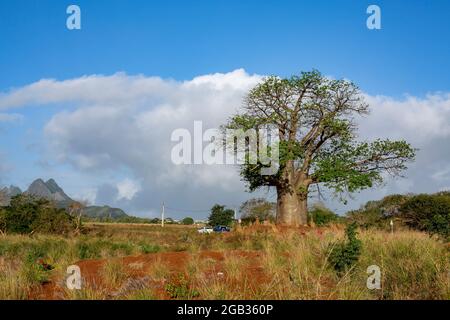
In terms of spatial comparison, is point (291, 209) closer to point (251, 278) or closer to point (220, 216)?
point (251, 278)

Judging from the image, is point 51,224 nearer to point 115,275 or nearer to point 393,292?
point 115,275

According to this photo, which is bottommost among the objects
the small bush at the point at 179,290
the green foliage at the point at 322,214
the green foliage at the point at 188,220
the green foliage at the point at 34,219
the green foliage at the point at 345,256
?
the small bush at the point at 179,290

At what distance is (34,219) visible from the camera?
1200 inches

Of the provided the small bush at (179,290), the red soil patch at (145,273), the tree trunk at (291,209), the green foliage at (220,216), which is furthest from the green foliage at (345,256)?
the green foliage at (220,216)

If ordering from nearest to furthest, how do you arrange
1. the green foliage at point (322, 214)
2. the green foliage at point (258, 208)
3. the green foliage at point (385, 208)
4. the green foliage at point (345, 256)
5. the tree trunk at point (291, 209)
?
the green foliage at point (345, 256) < the tree trunk at point (291, 209) < the green foliage at point (385, 208) < the green foliage at point (322, 214) < the green foliage at point (258, 208)

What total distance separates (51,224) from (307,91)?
1737cm

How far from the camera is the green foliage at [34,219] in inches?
1166

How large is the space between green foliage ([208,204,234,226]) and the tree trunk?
47519 mm

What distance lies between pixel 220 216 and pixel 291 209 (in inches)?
1938

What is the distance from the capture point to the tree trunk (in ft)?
81.3

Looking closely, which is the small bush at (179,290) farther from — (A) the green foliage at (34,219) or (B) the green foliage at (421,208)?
(B) the green foliage at (421,208)

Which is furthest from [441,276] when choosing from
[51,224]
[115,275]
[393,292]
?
[51,224]

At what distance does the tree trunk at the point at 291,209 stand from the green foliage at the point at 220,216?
47.5m

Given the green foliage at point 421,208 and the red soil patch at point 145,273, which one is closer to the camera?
the red soil patch at point 145,273
